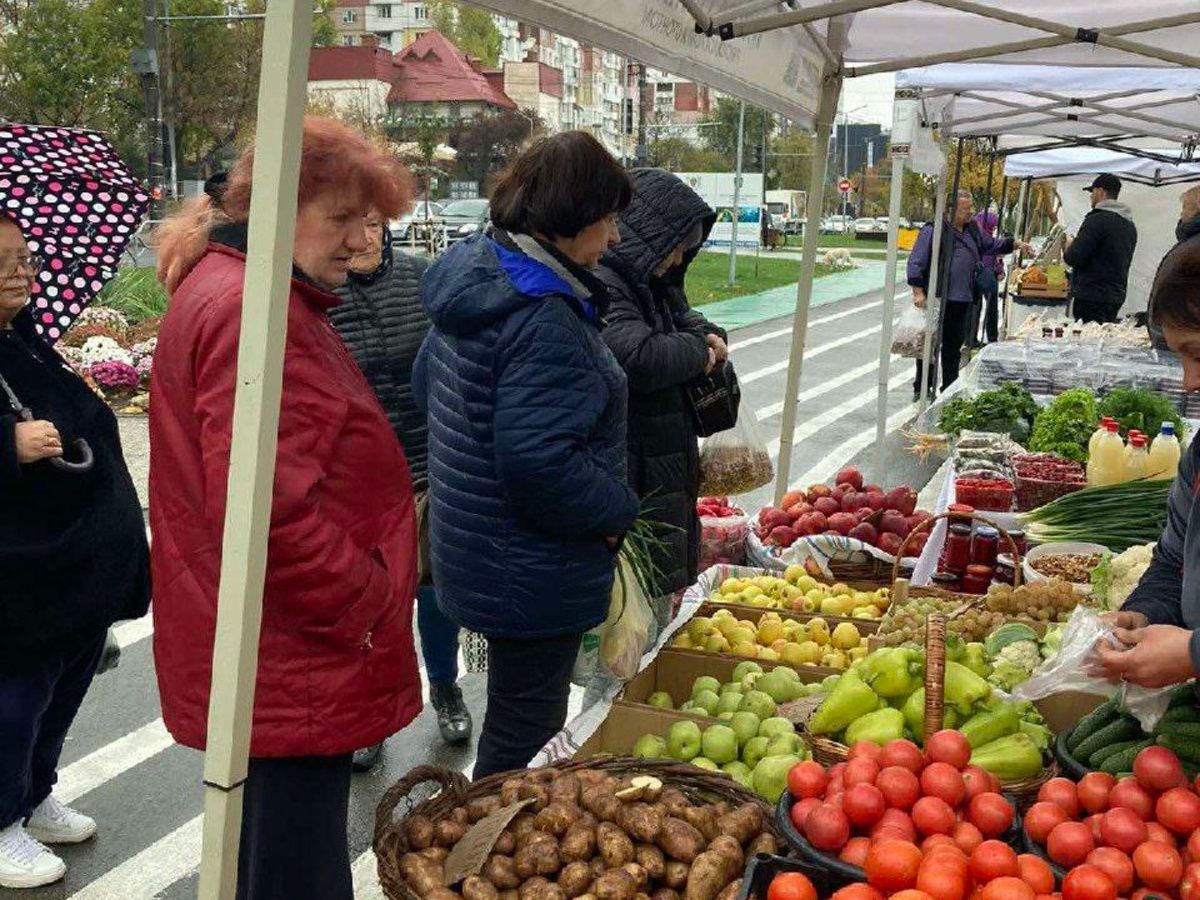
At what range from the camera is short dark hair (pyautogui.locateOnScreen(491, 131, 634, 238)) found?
286cm

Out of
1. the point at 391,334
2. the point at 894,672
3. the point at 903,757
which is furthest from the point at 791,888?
the point at 391,334

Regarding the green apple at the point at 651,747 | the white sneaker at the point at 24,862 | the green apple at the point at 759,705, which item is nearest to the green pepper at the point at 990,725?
the green apple at the point at 759,705

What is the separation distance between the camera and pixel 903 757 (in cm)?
233

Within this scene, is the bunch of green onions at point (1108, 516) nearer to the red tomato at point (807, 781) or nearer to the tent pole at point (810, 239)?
the tent pole at point (810, 239)

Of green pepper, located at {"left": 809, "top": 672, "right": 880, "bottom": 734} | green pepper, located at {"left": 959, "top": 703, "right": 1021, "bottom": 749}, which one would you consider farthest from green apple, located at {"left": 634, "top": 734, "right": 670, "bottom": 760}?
green pepper, located at {"left": 959, "top": 703, "right": 1021, "bottom": 749}

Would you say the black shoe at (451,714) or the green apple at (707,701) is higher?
the green apple at (707,701)

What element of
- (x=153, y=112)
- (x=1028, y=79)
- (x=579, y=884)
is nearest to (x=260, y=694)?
(x=579, y=884)

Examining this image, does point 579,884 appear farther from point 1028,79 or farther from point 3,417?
point 1028,79

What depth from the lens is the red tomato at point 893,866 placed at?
1989mm

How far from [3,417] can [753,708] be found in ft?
7.08

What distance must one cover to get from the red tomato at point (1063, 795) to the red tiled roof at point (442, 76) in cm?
5900

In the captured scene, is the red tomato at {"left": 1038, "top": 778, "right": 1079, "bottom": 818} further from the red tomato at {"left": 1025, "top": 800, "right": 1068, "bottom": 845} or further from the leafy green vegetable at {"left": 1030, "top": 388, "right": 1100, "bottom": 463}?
the leafy green vegetable at {"left": 1030, "top": 388, "right": 1100, "bottom": 463}

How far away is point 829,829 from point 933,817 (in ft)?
0.61

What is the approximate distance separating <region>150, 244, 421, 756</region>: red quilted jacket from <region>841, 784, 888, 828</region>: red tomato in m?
0.92
